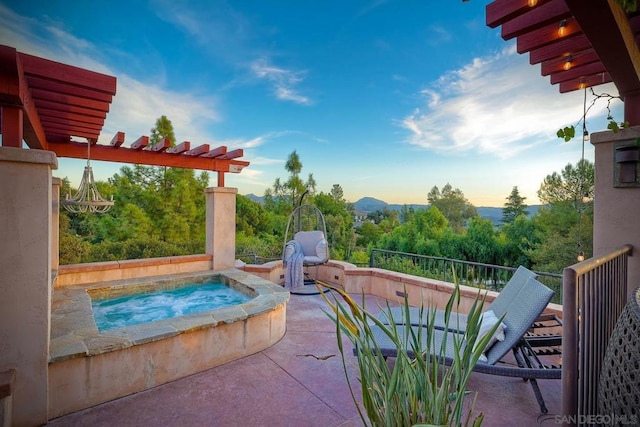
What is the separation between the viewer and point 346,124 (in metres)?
12.5

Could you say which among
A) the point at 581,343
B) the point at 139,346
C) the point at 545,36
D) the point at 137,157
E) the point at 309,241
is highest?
the point at 545,36

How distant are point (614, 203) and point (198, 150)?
537 centimetres

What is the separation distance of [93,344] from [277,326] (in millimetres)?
1734

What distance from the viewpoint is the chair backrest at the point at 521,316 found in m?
2.29

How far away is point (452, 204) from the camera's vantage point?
31.1 m

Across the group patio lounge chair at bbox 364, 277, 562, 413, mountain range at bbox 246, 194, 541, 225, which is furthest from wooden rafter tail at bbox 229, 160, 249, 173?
mountain range at bbox 246, 194, 541, 225

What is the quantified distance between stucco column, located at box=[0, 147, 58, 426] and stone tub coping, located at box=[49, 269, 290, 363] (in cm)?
17

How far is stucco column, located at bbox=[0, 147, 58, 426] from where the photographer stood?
1993 millimetres

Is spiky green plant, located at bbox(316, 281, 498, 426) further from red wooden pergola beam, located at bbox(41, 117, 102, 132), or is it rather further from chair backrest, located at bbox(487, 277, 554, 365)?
red wooden pergola beam, located at bbox(41, 117, 102, 132)

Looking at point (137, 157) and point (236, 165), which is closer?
point (137, 157)

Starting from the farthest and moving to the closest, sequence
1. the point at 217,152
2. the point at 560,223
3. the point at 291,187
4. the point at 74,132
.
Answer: the point at 291,187 < the point at 560,223 < the point at 217,152 < the point at 74,132

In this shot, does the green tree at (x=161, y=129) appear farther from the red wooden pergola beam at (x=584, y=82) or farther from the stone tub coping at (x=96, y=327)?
the red wooden pergola beam at (x=584, y=82)

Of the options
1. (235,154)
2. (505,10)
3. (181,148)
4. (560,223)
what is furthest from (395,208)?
(505,10)

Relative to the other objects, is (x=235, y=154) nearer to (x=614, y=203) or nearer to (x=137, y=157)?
(x=137, y=157)
